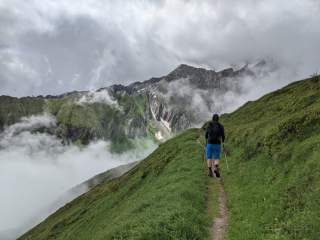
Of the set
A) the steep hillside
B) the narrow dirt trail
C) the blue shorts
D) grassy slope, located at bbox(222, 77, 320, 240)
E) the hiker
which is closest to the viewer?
grassy slope, located at bbox(222, 77, 320, 240)

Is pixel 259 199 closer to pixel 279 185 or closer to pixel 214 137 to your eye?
pixel 279 185

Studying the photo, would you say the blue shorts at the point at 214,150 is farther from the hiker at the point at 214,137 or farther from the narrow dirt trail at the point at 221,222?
the narrow dirt trail at the point at 221,222

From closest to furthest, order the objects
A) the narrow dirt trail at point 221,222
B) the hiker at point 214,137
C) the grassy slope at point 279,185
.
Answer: the grassy slope at point 279,185
the narrow dirt trail at point 221,222
the hiker at point 214,137

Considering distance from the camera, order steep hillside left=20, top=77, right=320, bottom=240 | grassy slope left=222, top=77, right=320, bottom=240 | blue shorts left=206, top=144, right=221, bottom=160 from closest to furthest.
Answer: grassy slope left=222, top=77, right=320, bottom=240
steep hillside left=20, top=77, right=320, bottom=240
blue shorts left=206, top=144, right=221, bottom=160

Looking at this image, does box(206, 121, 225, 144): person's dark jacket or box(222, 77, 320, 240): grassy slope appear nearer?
box(222, 77, 320, 240): grassy slope

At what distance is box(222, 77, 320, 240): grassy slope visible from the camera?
Result: 16531 millimetres

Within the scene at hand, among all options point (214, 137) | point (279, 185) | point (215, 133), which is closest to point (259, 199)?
point (279, 185)

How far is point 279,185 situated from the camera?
22.7m

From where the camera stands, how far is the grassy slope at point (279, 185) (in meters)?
16.5

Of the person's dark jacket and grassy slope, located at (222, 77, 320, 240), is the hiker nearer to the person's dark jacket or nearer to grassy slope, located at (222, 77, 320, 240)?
the person's dark jacket

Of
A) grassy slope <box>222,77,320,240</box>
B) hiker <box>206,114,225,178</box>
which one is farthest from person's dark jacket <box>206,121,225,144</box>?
grassy slope <box>222,77,320,240</box>

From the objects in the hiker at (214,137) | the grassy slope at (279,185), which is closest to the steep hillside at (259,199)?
the grassy slope at (279,185)

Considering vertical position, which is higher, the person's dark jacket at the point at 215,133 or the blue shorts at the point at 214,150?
the person's dark jacket at the point at 215,133

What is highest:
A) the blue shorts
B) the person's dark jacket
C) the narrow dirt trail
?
the person's dark jacket
